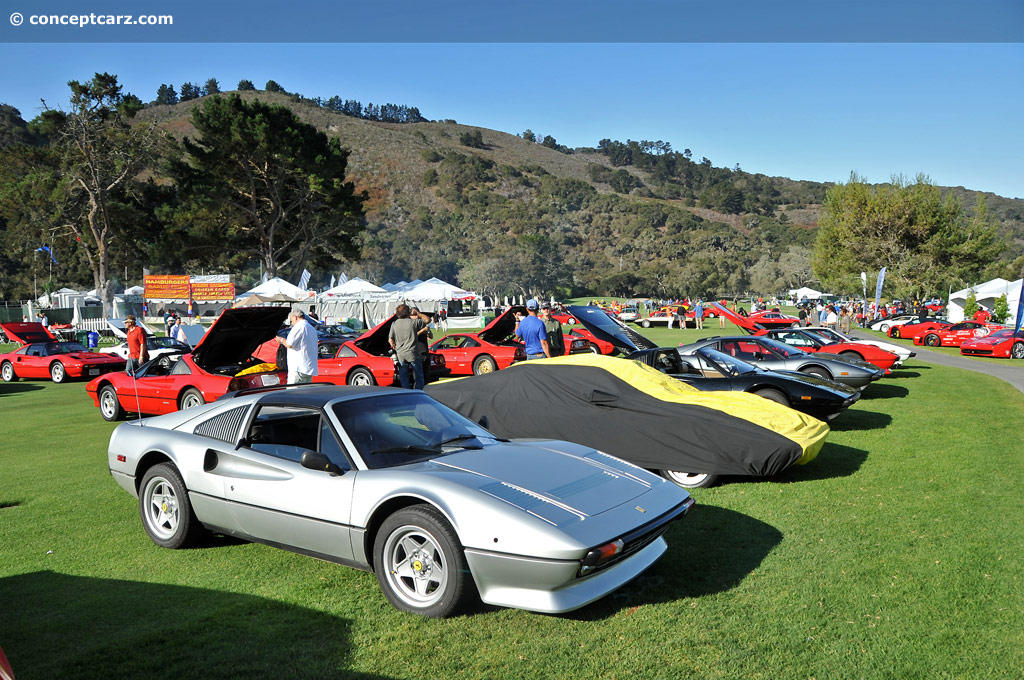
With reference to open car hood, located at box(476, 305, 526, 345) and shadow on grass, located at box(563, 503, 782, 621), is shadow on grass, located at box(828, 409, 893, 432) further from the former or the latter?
open car hood, located at box(476, 305, 526, 345)

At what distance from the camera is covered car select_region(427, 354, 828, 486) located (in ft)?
21.5

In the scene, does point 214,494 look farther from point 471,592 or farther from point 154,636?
point 471,592

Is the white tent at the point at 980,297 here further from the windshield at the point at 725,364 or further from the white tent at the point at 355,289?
the windshield at the point at 725,364

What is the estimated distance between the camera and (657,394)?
7277 mm

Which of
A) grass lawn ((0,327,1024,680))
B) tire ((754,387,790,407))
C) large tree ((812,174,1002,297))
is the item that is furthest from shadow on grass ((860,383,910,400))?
large tree ((812,174,1002,297))

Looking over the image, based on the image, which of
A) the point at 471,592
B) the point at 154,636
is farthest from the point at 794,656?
the point at 154,636

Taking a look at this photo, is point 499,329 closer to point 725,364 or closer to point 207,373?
point 207,373

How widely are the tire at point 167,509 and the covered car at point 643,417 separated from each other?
2.76 metres

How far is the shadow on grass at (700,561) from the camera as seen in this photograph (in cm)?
425

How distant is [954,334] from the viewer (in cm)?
2745

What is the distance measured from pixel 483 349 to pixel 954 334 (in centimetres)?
2045

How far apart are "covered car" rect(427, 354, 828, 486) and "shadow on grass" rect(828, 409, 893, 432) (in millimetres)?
3181

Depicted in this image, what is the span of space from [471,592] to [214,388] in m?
8.21

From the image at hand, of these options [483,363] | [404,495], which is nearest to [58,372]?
[483,363]
